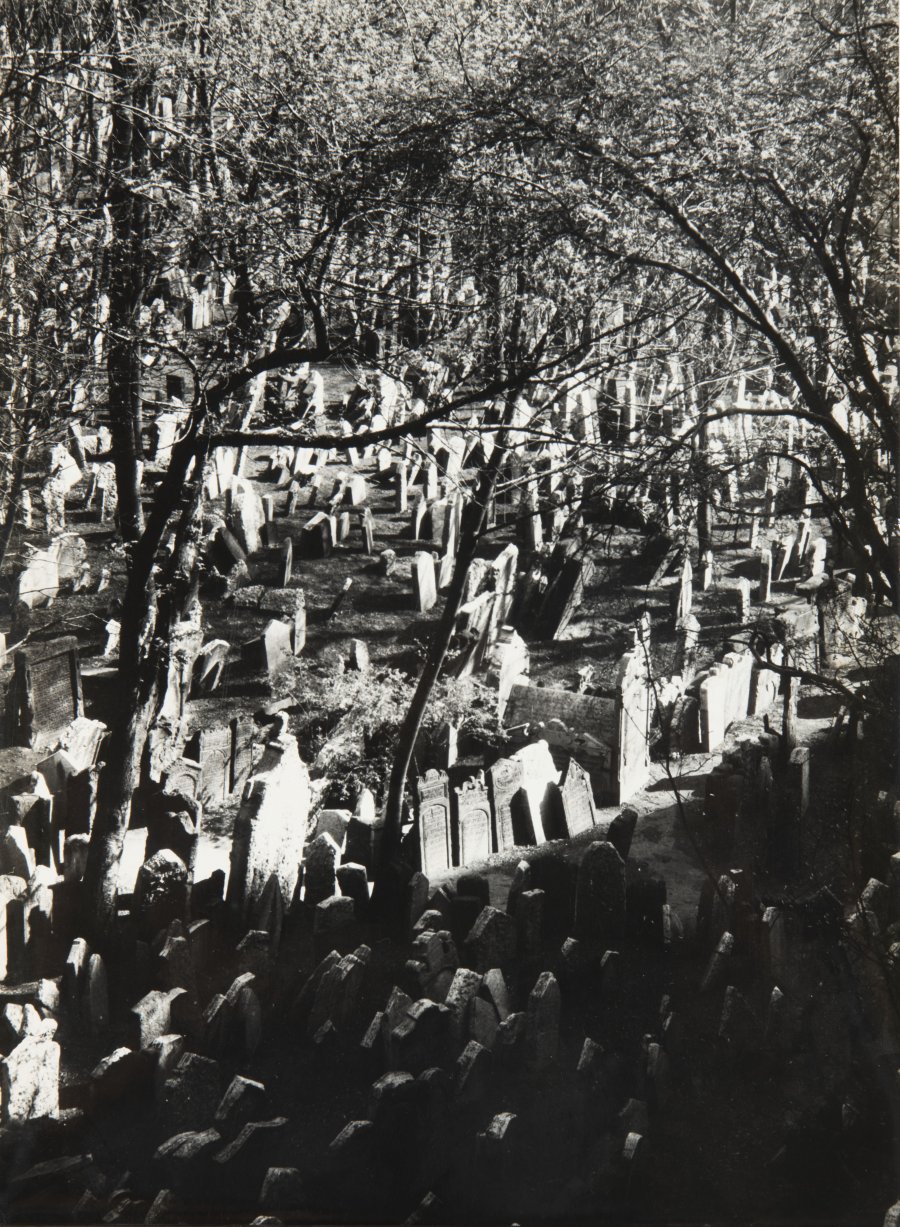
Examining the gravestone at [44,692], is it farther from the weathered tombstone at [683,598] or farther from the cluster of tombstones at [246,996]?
the weathered tombstone at [683,598]

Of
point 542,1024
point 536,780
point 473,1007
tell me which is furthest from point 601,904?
point 536,780

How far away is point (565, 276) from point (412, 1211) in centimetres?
551

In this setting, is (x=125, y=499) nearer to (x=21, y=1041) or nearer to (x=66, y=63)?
(x=66, y=63)

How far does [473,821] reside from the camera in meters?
8.38

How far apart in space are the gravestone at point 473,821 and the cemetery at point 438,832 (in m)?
0.03

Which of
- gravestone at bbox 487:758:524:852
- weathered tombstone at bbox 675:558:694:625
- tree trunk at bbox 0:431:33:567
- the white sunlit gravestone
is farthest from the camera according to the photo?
weathered tombstone at bbox 675:558:694:625

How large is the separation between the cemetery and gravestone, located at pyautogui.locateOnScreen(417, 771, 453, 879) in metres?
0.03

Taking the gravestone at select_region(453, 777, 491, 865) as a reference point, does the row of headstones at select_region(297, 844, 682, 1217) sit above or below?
below

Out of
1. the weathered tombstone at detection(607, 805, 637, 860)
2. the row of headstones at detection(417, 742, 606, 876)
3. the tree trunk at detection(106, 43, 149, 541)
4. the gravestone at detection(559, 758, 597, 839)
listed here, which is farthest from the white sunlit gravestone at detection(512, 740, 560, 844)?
the tree trunk at detection(106, 43, 149, 541)

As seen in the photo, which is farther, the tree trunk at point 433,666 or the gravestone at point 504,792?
the gravestone at point 504,792

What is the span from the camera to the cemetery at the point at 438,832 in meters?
4.95

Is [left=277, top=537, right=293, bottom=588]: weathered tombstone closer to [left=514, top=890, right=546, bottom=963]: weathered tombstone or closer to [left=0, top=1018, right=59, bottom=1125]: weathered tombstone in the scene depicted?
[left=514, top=890, right=546, bottom=963]: weathered tombstone

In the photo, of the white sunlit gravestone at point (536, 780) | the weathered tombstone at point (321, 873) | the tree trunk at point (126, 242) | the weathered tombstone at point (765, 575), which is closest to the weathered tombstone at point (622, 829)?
the white sunlit gravestone at point (536, 780)

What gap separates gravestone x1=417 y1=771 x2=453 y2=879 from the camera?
801 cm
